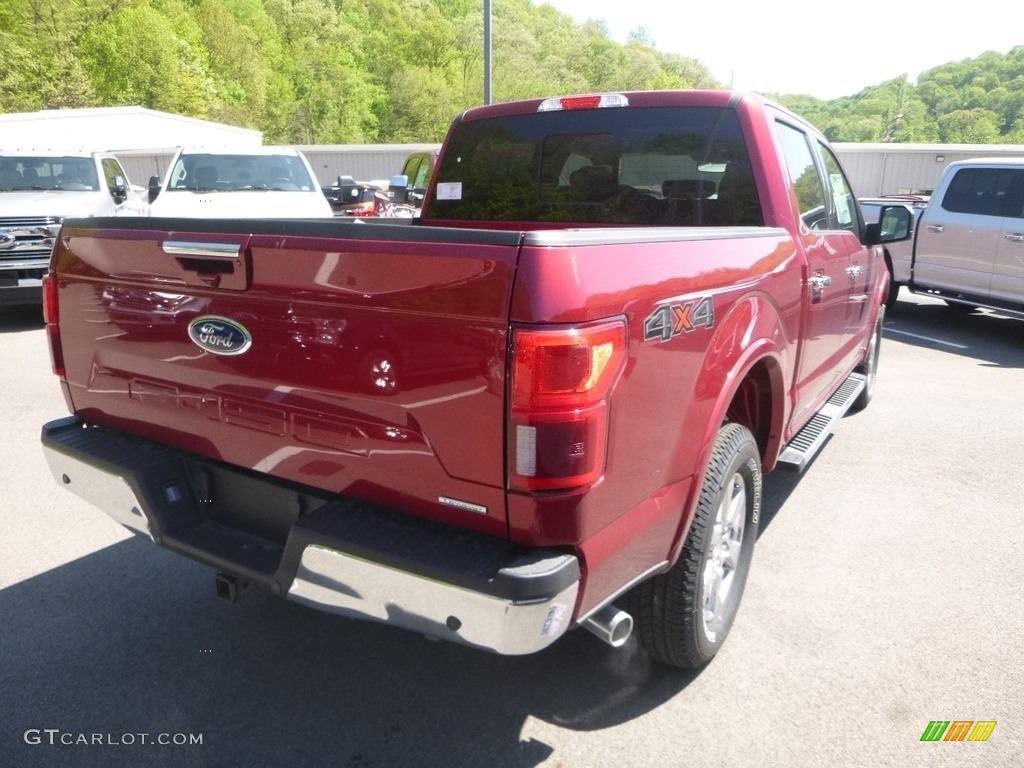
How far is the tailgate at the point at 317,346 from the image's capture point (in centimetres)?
196

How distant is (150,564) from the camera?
12.0ft

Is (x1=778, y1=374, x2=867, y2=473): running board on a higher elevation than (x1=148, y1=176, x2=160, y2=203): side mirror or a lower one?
lower

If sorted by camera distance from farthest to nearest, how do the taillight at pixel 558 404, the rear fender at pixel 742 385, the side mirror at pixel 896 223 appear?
the side mirror at pixel 896 223 → the rear fender at pixel 742 385 → the taillight at pixel 558 404

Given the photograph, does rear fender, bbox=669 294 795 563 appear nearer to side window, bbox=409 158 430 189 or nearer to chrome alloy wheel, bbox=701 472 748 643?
chrome alloy wheel, bbox=701 472 748 643

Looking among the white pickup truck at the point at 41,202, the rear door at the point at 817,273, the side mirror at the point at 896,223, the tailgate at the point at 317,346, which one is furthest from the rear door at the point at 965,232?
the white pickup truck at the point at 41,202

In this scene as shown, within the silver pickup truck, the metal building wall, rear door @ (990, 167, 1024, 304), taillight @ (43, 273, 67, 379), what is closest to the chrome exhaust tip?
taillight @ (43, 273, 67, 379)

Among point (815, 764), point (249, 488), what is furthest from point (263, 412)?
point (815, 764)

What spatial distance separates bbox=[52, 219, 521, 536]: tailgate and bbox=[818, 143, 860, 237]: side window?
282 cm

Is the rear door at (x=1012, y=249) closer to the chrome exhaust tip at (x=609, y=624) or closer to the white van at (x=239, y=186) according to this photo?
the white van at (x=239, y=186)

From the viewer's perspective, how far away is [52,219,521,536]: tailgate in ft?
6.42

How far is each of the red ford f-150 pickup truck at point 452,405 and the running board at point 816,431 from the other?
Result: 0.27 m

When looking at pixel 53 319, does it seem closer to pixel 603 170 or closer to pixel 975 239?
pixel 603 170

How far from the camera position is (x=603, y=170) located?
3.81 meters

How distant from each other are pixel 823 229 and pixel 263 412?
286 centimetres
